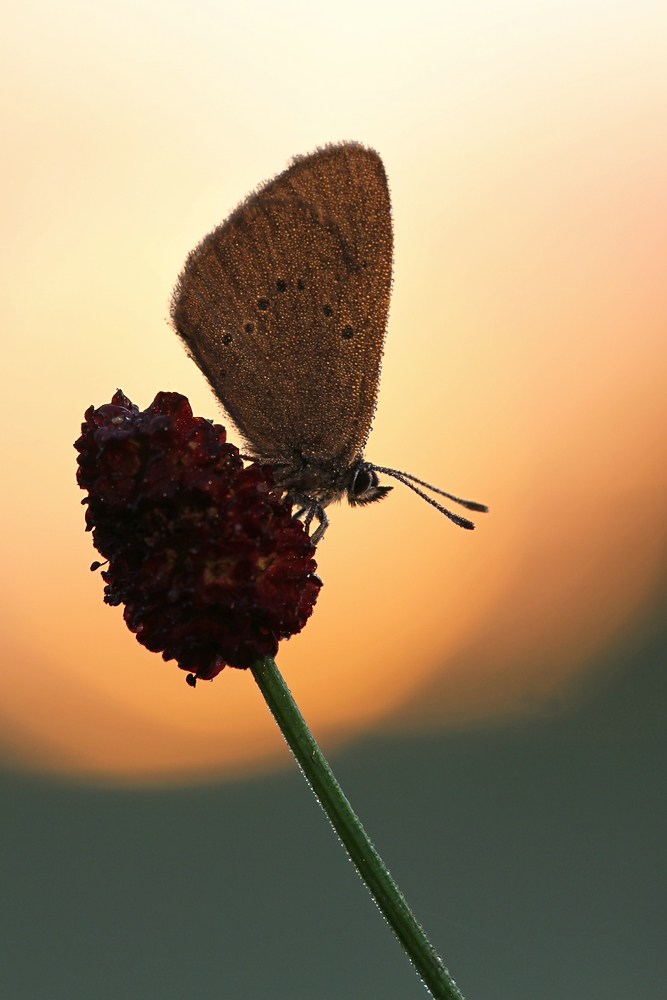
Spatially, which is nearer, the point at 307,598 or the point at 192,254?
the point at 307,598

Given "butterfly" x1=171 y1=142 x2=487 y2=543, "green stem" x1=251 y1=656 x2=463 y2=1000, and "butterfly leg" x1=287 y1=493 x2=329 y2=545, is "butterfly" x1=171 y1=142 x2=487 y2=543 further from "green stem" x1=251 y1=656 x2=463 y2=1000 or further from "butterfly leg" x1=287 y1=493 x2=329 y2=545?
"green stem" x1=251 y1=656 x2=463 y2=1000

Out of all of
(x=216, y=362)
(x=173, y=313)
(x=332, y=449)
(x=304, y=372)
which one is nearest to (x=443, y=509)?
(x=332, y=449)

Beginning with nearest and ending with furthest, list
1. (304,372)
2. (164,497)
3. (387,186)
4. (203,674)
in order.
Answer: (164,497)
(203,674)
(387,186)
(304,372)

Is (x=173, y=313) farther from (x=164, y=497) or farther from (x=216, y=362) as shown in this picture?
(x=164, y=497)

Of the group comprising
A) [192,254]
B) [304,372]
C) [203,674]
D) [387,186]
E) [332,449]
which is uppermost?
[192,254]

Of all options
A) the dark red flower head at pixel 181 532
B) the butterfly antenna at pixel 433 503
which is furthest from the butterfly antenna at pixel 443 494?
the dark red flower head at pixel 181 532

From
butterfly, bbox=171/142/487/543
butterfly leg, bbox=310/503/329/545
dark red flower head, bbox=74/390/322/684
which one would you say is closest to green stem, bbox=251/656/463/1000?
dark red flower head, bbox=74/390/322/684

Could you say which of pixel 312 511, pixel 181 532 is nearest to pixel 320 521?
pixel 312 511
